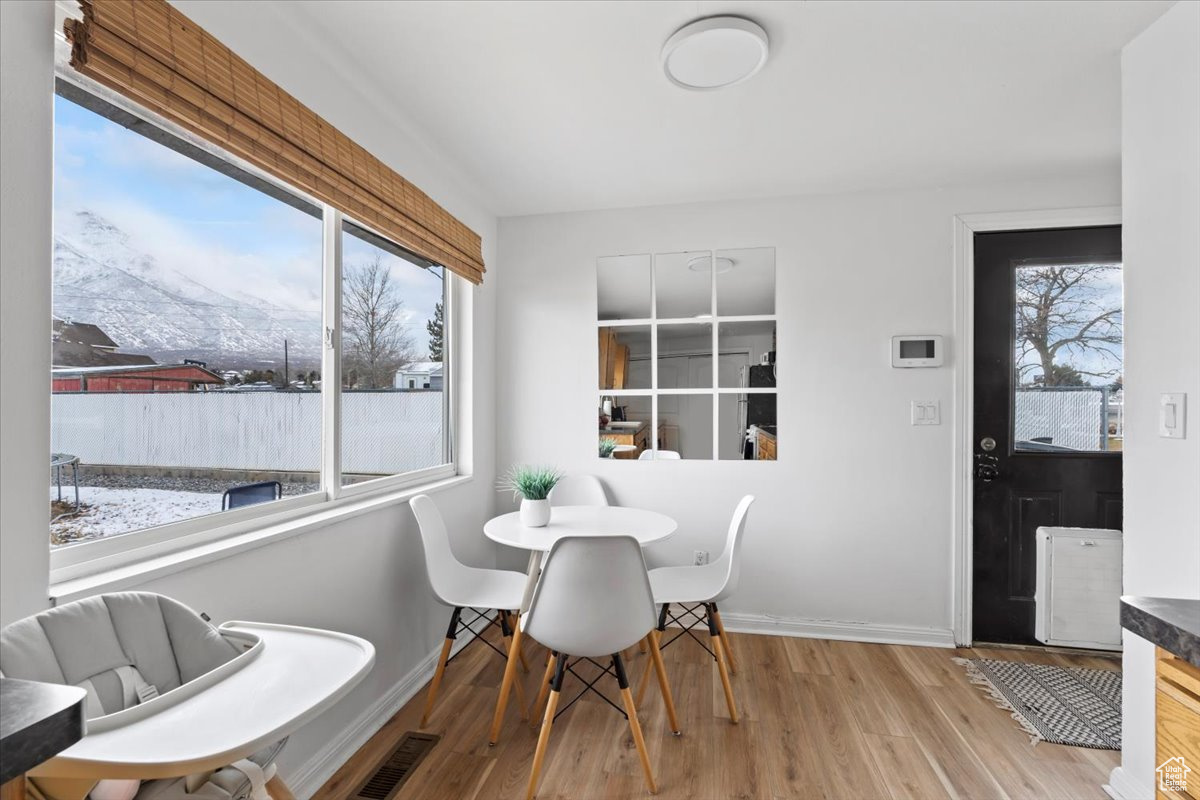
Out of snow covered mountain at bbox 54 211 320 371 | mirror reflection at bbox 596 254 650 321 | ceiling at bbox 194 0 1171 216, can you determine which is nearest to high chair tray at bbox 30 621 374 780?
snow covered mountain at bbox 54 211 320 371

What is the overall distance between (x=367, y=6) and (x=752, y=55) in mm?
1161

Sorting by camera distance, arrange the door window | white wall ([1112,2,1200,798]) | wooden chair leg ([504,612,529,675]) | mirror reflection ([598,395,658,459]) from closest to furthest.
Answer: white wall ([1112,2,1200,798]) < wooden chair leg ([504,612,529,675]) < the door window < mirror reflection ([598,395,658,459])

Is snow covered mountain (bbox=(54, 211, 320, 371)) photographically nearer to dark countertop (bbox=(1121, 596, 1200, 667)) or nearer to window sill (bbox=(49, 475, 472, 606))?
window sill (bbox=(49, 475, 472, 606))

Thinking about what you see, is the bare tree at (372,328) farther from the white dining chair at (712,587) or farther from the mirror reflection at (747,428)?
the mirror reflection at (747,428)

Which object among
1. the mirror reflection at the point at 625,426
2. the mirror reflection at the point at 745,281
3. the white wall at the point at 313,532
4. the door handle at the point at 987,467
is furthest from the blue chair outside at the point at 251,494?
the door handle at the point at 987,467

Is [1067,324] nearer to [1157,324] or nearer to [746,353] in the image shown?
[1157,324]

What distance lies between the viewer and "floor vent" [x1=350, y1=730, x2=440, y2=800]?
1.73m

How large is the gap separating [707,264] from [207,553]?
262cm

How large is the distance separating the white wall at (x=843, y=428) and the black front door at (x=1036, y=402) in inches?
7.0

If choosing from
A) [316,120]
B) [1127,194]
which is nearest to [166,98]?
[316,120]

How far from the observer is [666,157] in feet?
8.34

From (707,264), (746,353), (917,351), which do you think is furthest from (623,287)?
(917,351)

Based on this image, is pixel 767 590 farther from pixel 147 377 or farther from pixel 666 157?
pixel 147 377

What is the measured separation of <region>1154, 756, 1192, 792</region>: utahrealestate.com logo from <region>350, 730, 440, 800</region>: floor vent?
73.9 inches
